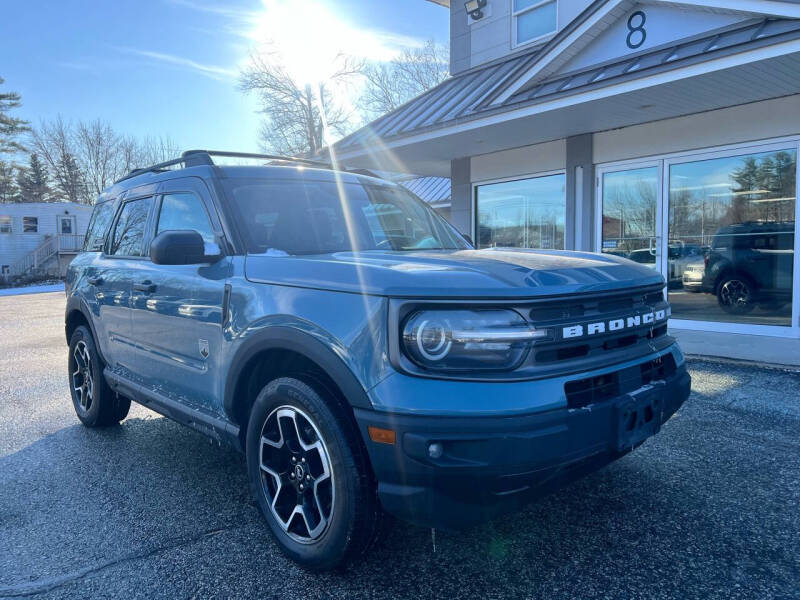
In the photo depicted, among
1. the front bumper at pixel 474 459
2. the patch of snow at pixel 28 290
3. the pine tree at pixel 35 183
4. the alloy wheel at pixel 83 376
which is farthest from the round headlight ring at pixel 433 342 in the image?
the pine tree at pixel 35 183

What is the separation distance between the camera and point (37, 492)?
11.0 feet

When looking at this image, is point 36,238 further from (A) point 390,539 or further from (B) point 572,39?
(A) point 390,539

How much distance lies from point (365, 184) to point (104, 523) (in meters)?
2.48

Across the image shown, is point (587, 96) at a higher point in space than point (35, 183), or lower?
lower

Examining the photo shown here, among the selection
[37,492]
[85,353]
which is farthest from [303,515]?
[85,353]

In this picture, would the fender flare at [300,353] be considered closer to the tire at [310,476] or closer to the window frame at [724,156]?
the tire at [310,476]

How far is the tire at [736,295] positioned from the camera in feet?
26.9

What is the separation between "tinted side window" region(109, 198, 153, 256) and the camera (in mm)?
3861

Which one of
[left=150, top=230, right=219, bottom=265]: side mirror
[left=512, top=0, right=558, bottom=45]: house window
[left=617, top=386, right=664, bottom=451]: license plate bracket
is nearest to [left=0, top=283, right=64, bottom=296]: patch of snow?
[left=512, top=0, right=558, bottom=45]: house window

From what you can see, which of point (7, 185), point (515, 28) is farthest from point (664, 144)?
point (7, 185)

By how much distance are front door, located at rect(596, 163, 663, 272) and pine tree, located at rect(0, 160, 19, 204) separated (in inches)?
1675

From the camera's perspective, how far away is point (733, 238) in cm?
829

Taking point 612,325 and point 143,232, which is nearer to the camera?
point 612,325

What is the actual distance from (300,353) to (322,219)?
1172 millimetres
